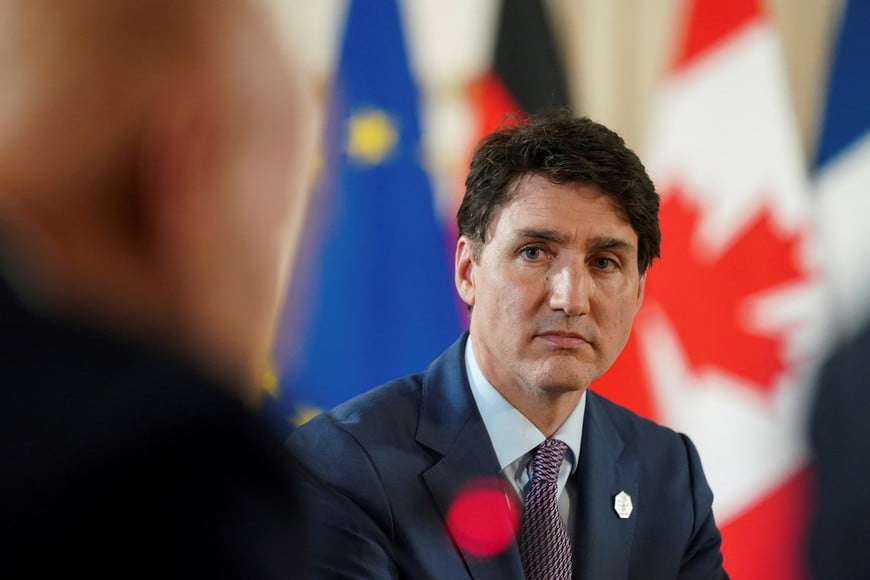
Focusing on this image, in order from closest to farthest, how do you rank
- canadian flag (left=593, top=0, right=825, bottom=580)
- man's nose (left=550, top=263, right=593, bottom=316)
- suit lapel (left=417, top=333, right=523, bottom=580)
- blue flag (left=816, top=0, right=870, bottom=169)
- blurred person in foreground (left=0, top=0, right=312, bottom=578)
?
blurred person in foreground (left=0, top=0, right=312, bottom=578)
suit lapel (left=417, top=333, right=523, bottom=580)
man's nose (left=550, top=263, right=593, bottom=316)
canadian flag (left=593, top=0, right=825, bottom=580)
blue flag (left=816, top=0, right=870, bottom=169)

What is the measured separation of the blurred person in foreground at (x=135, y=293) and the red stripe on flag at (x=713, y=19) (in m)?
3.36

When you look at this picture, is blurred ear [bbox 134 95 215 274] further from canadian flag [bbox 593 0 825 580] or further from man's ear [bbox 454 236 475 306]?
canadian flag [bbox 593 0 825 580]

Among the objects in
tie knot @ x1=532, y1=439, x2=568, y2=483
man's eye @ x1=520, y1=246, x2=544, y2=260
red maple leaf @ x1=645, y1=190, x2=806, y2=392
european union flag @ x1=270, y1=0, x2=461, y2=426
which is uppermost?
european union flag @ x1=270, y1=0, x2=461, y2=426

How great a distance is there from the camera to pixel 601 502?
6.79 ft

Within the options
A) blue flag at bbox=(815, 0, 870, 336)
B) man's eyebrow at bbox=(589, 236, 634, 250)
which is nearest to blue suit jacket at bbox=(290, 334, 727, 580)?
man's eyebrow at bbox=(589, 236, 634, 250)

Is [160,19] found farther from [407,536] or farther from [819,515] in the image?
[819,515]

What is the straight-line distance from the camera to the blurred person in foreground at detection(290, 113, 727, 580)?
1.91 m

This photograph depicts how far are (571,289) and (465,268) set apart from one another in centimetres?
30

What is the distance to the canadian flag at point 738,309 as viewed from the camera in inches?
141

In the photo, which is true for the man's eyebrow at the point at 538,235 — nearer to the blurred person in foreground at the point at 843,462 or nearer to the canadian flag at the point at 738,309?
the canadian flag at the point at 738,309

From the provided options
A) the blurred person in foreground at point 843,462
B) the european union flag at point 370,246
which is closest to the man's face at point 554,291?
the european union flag at point 370,246

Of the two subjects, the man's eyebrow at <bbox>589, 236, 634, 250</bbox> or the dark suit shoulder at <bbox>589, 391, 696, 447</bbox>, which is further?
the dark suit shoulder at <bbox>589, 391, 696, 447</bbox>

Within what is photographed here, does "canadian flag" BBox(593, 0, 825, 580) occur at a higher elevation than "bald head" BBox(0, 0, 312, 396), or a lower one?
higher

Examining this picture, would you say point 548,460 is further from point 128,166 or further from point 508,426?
point 128,166
